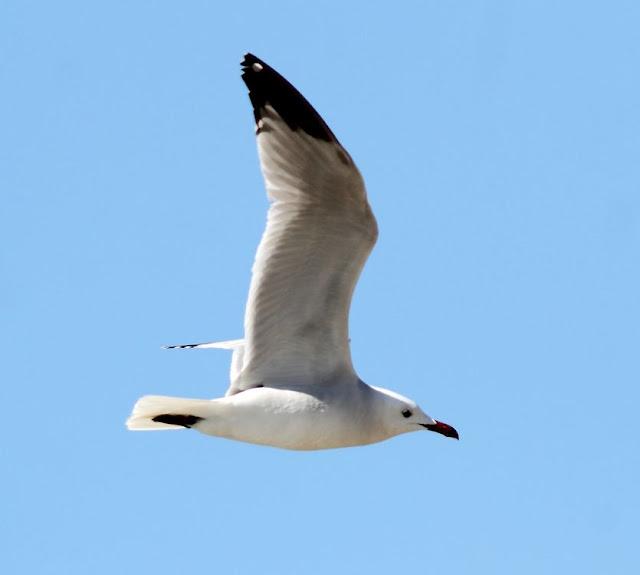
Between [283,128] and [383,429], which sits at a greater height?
[283,128]

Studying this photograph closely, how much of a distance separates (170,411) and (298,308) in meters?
1.09

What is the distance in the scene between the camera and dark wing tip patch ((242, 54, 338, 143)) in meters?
17.0

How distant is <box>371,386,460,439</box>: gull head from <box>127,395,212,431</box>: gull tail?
1.28 metres

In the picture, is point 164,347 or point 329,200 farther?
point 164,347

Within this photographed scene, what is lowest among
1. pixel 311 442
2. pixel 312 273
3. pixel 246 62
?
pixel 311 442

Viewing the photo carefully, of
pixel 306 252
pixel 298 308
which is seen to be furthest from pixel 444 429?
pixel 306 252

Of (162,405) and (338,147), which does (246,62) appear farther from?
(162,405)

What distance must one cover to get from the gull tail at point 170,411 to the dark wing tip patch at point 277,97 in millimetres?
1887

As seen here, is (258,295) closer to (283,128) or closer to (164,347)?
(283,128)

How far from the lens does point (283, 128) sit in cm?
1706

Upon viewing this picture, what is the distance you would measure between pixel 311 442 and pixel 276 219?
5.02ft

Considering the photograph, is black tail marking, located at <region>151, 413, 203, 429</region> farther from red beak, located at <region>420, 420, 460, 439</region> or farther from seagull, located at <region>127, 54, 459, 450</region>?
red beak, located at <region>420, 420, 460, 439</region>

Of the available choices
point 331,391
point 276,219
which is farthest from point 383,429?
point 276,219

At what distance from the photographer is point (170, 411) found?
1734 centimetres
